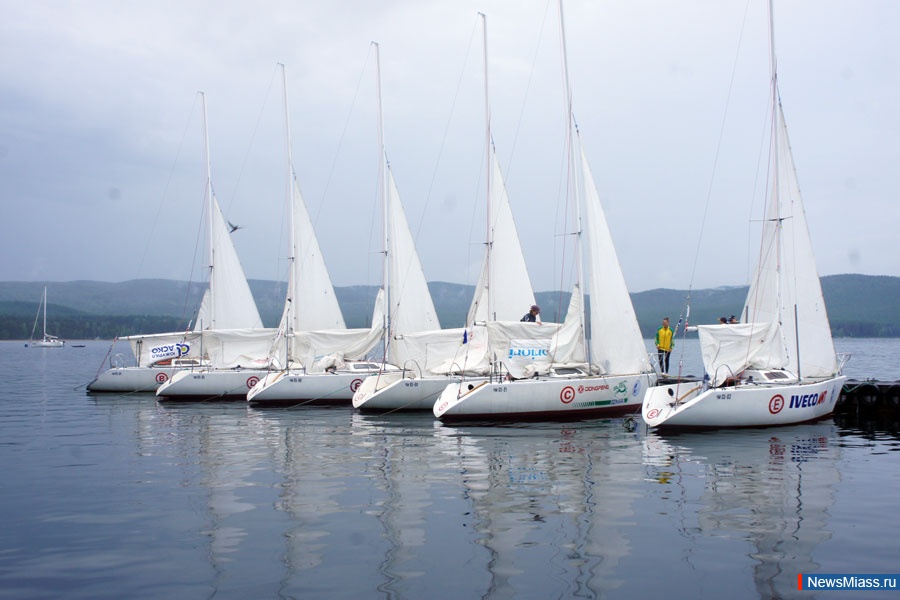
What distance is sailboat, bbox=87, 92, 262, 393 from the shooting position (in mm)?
36562

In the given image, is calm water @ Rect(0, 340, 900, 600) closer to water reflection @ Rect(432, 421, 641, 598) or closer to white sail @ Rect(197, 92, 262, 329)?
water reflection @ Rect(432, 421, 641, 598)

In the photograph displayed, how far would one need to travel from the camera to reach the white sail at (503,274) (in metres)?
28.0

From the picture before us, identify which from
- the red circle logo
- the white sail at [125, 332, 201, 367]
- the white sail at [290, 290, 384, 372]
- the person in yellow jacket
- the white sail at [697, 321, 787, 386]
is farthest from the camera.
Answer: the white sail at [125, 332, 201, 367]

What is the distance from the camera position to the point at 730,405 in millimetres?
20531

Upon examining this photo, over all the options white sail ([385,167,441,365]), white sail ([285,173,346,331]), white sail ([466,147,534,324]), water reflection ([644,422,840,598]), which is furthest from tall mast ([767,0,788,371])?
white sail ([285,173,346,331])

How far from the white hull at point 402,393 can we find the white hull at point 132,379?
13802 millimetres

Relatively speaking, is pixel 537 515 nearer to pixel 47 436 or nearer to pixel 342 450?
pixel 342 450

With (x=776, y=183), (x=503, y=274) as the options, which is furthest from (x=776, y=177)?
(x=503, y=274)

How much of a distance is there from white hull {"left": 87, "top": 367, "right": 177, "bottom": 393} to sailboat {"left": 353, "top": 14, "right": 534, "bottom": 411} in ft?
44.8

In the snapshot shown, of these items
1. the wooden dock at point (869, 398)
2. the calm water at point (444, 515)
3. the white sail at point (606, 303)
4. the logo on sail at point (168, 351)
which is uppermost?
the white sail at point (606, 303)

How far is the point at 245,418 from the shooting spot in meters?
25.9

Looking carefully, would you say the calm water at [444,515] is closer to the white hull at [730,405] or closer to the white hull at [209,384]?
the white hull at [730,405]

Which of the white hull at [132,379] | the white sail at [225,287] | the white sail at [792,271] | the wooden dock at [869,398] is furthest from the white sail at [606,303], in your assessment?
the white hull at [132,379]

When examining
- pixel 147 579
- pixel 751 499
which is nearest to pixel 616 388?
pixel 751 499
